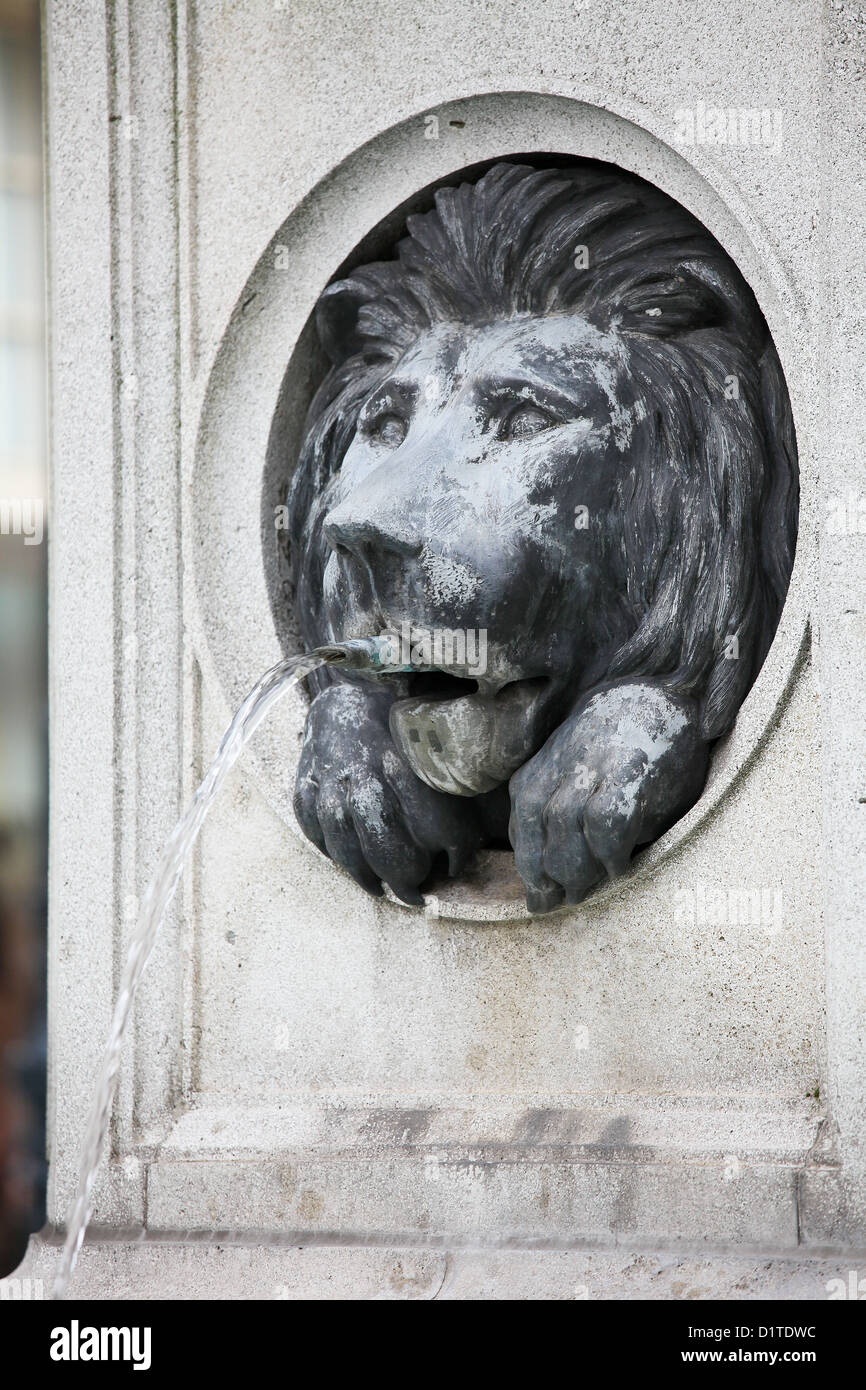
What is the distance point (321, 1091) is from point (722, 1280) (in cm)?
79

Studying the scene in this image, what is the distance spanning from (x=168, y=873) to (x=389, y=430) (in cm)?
84

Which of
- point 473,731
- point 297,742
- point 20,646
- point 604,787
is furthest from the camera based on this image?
point 20,646

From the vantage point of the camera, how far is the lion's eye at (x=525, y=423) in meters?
2.98

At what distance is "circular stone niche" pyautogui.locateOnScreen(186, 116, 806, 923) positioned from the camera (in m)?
3.30

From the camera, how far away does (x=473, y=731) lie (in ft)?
9.78

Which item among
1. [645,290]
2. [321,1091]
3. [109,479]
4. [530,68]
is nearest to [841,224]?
[645,290]

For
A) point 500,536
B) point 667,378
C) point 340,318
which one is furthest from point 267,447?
point 667,378

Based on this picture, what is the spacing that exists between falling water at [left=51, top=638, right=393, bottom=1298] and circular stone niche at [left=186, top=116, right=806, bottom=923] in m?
0.11

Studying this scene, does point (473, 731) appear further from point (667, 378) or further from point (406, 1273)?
point (406, 1273)

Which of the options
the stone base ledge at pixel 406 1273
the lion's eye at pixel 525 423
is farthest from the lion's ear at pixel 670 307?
the stone base ledge at pixel 406 1273

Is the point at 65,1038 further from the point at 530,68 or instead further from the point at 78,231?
the point at 530,68

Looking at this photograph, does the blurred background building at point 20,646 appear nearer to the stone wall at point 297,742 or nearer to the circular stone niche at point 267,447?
the stone wall at point 297,742

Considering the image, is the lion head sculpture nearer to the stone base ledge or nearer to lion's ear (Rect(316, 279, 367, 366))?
lion's ear (Rect(316, 279, 367, 366))

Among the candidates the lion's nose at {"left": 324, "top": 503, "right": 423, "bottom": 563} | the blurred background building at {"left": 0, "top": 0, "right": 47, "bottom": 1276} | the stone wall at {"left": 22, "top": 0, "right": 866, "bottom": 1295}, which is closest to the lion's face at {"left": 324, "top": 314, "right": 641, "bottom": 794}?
the lion's nose at {"left": 324, "top": 503, "right": 423, "bottom": 563}
